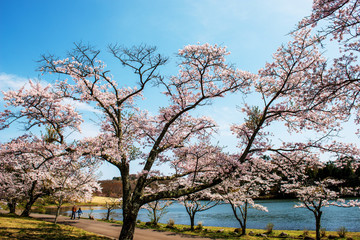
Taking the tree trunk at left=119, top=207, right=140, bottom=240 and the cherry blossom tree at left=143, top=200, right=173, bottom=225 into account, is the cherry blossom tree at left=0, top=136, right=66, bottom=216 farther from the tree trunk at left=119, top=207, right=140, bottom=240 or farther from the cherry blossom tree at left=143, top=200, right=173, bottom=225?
the tree trunk at left=119, top=207, right=140, bottom=240

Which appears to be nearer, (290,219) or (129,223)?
(129,223)

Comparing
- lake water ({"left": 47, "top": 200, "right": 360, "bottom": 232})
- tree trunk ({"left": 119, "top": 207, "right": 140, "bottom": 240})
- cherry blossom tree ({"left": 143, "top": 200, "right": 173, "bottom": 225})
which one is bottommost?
lake water ({"left": 47, "top": 200, "right": 360, "bottom": 232})

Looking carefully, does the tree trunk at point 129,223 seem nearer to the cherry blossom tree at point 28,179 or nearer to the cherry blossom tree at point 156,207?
the cherry blossom tree at point 28,179

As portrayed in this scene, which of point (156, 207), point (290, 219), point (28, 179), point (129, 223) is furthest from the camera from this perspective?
point (290, 219)

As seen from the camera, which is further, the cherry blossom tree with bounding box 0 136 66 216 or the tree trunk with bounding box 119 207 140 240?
the cherry blossom tree with bounding box 0 136 66 216

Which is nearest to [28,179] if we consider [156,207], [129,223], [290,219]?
[156,207]

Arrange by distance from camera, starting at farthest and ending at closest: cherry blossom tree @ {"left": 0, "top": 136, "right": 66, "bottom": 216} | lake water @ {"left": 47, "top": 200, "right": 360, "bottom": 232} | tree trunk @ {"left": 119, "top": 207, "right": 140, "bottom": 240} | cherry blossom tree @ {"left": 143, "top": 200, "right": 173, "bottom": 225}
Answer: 1. lake water @ {"left": 47, "top": 200, "right": 360, "bottom": 232}
2. cherry blossom tree @ {"left": 143, "top": 200, "right": 173, "bottom": 225}
3. cherry blossom tree @ {"left": 0, "top": 136, "right": 66, "bottom": 216}
4. tree trunk @ {"left": 119, "top": 207, "right": 140, "bottom": 240}

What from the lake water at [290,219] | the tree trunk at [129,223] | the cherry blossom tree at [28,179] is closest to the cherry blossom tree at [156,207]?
the lake water at [290,219]

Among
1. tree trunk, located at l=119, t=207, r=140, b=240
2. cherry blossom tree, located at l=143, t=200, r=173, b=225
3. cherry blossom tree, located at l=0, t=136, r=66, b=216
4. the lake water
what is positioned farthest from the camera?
the lake water

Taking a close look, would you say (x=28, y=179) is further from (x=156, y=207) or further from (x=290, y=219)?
(x=290, y=219)

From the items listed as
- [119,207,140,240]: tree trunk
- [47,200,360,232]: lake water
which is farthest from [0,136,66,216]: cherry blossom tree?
[47,200,360,232]: lake water

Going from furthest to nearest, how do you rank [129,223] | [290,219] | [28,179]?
[290,219] < [28,179] < [129,223]

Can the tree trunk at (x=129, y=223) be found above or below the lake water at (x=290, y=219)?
above

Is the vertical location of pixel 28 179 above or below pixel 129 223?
above
